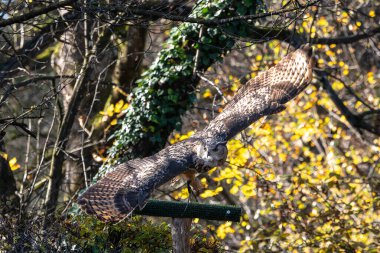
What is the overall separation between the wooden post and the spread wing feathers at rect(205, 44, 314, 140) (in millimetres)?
1128

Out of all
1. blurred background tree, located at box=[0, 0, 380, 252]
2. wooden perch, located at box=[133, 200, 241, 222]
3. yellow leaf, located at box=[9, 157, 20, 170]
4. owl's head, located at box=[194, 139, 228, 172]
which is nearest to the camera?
wooden perch, located at box=[133, 200, 241, 222]

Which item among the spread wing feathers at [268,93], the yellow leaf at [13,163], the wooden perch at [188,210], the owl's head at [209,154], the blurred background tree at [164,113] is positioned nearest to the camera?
the wooden perch at [188,210]

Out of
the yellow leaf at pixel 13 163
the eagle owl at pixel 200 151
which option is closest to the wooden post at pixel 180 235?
the eagle owl at pixel 200 151

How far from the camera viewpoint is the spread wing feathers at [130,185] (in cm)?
562

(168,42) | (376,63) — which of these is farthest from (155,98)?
(376,63)

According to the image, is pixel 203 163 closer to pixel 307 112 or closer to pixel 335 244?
pixel 335 244

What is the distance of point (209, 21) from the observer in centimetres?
617

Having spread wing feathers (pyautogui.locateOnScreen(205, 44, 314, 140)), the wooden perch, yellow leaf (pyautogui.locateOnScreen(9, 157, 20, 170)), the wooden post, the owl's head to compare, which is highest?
spread wing feathers (pyautogui.locateOnScreen(205, 44, 314, 140))

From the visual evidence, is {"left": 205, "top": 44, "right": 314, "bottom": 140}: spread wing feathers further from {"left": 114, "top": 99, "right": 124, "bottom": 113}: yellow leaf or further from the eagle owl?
{"left": 114, "top": 99, "right": 124, "bottom": 113}: yellow leaf

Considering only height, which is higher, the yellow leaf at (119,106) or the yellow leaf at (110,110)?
the yellow leaf at (119,106)

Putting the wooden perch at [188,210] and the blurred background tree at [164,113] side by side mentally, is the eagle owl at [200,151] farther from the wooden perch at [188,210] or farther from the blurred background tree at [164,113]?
the blurred background tree at [164,113]

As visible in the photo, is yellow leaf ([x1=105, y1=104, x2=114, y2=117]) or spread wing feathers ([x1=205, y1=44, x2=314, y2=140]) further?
yellow leaf ([x1=105, y1=104, x2=114, y2=117])

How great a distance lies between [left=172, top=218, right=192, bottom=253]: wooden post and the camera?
5988 millimetres

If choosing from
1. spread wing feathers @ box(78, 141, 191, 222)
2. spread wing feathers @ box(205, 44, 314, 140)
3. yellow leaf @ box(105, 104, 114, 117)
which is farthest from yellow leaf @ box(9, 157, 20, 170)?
spread wing feathers @ box(78, 141, 191, 222)
